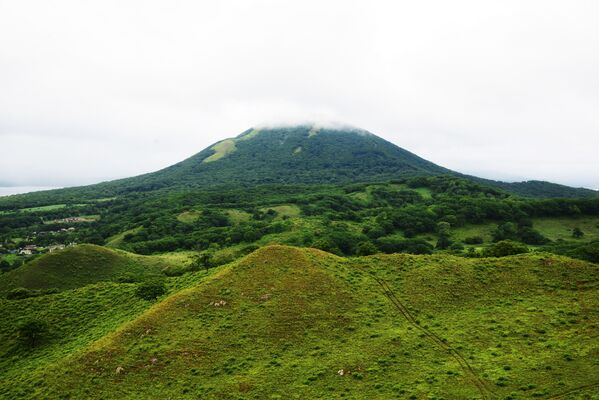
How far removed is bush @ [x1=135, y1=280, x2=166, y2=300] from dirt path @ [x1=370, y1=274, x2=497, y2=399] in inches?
981

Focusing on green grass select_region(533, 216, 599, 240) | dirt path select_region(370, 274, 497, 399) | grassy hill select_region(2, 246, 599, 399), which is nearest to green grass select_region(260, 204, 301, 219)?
green grass select_region(533, 216, 599, 240)

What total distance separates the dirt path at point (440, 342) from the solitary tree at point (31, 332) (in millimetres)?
36088

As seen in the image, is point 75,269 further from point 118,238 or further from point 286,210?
point 286,210

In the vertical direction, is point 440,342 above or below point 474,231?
above

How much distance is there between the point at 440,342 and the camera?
1182 inches

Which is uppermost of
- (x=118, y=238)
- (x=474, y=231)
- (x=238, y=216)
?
(x=238, y=216)

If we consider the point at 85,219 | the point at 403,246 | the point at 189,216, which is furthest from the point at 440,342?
the point at 85,219

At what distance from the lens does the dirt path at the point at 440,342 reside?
78.2 feet

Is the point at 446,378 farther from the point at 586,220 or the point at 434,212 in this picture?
the point at 586,220

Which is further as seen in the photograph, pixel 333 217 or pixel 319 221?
pixel 333 217

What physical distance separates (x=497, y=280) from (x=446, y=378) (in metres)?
17.7

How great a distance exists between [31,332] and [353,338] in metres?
33.1

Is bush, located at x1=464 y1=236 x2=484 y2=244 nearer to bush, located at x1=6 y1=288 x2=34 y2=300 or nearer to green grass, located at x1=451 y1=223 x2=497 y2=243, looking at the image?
green grass, located at x1=451 y1=223 x2=497 y2=243

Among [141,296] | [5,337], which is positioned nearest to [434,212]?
[141,296]
